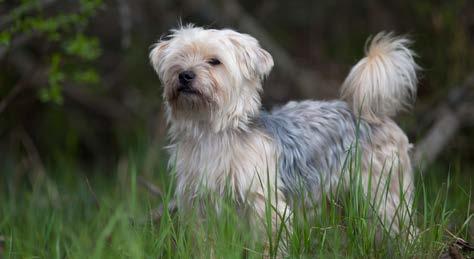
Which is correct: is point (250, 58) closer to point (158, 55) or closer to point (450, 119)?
point (158, 55)

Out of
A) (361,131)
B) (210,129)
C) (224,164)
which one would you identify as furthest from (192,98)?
(361,131)

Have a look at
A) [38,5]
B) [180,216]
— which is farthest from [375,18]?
[180,216]

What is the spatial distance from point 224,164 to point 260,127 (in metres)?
0.46

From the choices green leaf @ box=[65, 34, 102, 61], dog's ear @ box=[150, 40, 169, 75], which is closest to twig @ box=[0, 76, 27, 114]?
green leaf @ box=[65, 34, 102, 61]

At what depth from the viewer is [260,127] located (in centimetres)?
603

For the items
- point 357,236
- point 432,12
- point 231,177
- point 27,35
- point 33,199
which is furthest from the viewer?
point 432,12

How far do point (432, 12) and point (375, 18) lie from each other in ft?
4.40

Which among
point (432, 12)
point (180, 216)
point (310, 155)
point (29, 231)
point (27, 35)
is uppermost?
point (432, 12)

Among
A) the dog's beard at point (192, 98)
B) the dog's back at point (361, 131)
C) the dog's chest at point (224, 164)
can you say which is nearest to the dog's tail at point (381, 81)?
the dog's back at point (361, 131)

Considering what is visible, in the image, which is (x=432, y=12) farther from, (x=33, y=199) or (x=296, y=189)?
(x=33, y=199)

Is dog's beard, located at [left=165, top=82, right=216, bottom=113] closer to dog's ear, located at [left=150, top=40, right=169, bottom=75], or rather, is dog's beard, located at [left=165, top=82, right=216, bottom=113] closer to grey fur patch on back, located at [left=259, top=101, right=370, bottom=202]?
dog's ear, located at [left=150, top=40, right=169, bottom=75]

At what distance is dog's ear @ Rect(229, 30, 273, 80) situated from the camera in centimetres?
592

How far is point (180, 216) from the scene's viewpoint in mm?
5176

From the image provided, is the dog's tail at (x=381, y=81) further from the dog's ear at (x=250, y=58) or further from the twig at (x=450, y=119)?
the twig at (x=450, y=119)
